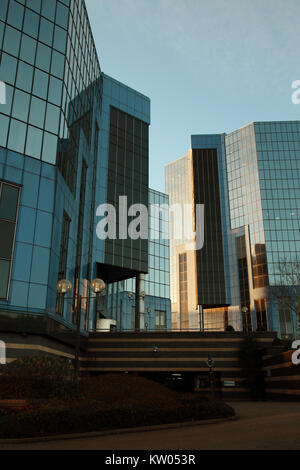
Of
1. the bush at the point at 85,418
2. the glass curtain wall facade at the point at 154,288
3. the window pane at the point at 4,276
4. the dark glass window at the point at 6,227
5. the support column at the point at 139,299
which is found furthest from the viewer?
the glass curtain wall facade at the point at 154,288

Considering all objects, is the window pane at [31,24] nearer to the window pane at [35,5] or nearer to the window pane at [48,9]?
the window pane at [35,5]

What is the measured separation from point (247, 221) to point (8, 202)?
7697cm

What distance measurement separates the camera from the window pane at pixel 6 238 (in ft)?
93.7

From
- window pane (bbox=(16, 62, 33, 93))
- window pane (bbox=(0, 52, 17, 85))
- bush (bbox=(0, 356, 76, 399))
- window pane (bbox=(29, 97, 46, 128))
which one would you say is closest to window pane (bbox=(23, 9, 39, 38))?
window pane (bbox=(16, 62, 33, 93))

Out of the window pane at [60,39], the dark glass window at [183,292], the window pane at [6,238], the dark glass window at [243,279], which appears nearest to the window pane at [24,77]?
the window pane at [60,39]

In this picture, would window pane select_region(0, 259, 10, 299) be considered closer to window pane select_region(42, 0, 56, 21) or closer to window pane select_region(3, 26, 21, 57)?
window pane select_region(3, 26, 21, 57)

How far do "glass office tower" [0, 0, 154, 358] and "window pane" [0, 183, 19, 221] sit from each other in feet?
0.24

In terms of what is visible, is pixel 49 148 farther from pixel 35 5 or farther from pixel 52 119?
pixel 35 5

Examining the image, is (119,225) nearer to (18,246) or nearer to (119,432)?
(18,246)

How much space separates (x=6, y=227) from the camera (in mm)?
29047

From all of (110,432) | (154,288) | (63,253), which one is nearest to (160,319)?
(154,288)

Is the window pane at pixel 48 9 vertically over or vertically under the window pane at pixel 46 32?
over

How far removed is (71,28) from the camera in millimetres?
38688

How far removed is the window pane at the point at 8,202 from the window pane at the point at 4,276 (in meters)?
3.35
